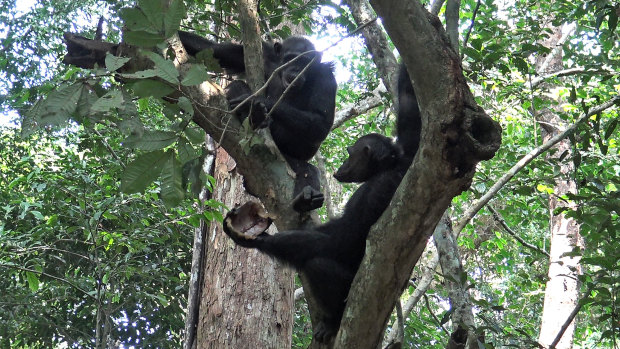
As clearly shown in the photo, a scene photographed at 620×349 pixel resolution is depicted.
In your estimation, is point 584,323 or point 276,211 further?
point 584,323

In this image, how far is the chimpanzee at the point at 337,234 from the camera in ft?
13.2

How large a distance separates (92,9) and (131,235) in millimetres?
7800

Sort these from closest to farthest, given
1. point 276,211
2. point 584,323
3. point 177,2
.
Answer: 1. point 177,2
2. point 276,211
3. point 584,323

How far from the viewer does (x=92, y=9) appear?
13.3 meters

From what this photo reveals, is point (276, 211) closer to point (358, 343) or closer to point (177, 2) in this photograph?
point (358, 343)

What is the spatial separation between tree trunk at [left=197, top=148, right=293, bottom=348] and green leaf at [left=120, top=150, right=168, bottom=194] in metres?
3.00

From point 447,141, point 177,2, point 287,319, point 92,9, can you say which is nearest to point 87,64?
point 177,2

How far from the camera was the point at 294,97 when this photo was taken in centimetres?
621

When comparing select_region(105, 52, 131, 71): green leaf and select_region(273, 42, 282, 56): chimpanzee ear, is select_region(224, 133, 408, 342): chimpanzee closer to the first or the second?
select_region(105, 52, 131, 71): green leaf

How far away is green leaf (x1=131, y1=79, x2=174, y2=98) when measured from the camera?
8.94 ft

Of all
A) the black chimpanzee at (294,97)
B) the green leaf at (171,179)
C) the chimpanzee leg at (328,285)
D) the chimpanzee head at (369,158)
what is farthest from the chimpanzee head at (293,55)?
the green leaf at (171,179)

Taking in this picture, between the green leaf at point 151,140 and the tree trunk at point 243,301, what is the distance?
310 centimetres

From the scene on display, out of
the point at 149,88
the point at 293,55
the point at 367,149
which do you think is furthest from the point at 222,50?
the point at 149,88

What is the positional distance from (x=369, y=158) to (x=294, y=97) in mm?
1680
